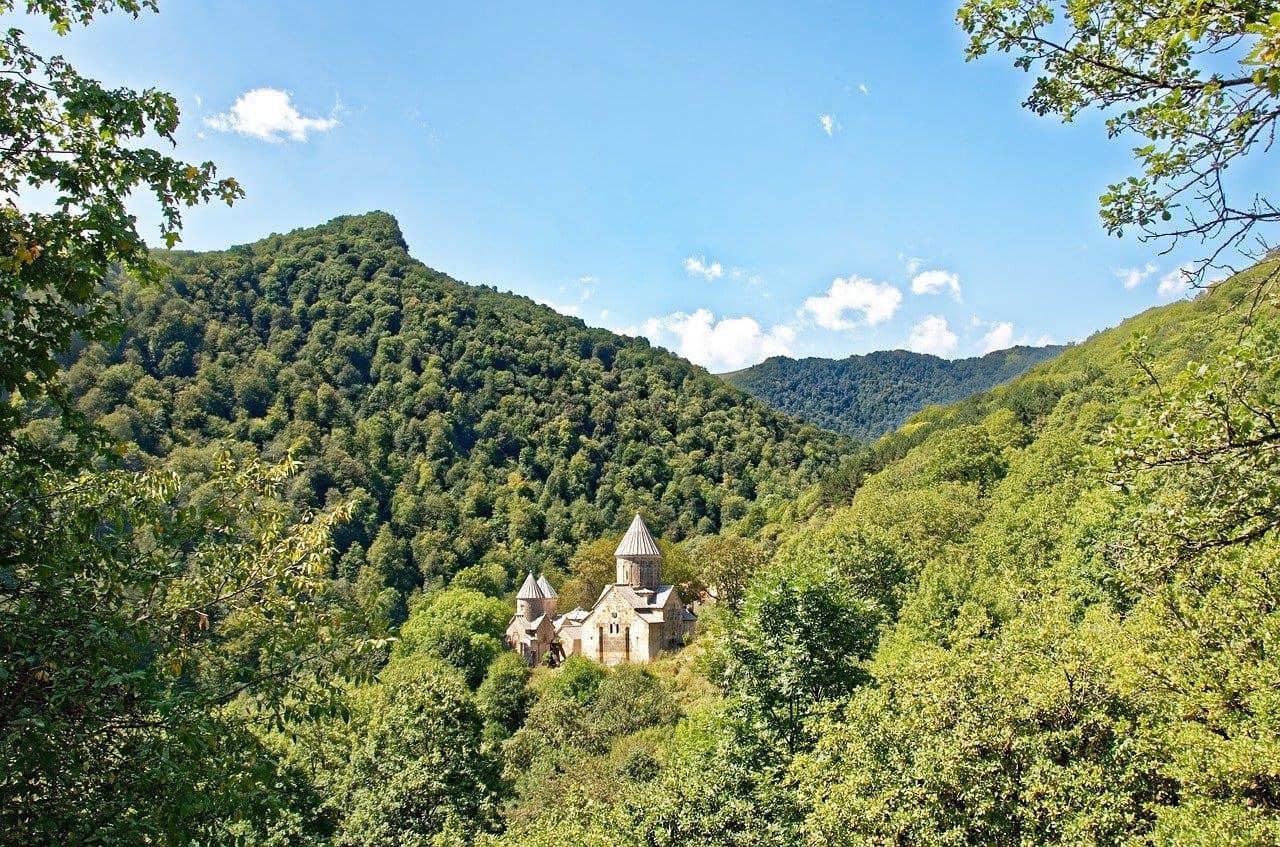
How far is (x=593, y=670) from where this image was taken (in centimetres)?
4388

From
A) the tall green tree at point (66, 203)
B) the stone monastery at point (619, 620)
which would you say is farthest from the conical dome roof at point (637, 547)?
the tall green tree at point (66, 203)

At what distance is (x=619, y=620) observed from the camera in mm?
51938

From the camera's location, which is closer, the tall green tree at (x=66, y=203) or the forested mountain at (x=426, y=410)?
the tall green tree at (x=66, y=203)

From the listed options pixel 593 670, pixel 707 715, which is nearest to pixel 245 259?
pixel 593 670

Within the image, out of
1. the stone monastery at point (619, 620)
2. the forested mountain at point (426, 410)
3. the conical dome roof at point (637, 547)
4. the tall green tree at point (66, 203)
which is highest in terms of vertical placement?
the forested mountain at point (426, 410)

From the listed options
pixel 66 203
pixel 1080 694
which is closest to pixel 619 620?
pixel 1080 694

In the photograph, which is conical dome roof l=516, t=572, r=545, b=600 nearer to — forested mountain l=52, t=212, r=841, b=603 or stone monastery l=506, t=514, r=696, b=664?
stone monastery l=506, t=514, r=696, b=664

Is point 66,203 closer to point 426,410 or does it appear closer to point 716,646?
point 716,646

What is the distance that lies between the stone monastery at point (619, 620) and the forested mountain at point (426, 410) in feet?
104

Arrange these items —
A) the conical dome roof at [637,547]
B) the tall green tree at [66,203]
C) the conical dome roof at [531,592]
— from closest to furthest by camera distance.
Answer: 1. the tall green tree at [66,203]
2. the conical dome roof at [637,547]
3. the conical dome roof at [531,592]

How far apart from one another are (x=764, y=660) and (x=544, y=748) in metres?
20.1

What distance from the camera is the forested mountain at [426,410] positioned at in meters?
94.8

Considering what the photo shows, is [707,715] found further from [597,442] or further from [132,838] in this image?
[597,442]

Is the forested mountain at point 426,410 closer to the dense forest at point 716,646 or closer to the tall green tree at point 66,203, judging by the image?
the dense forest at point 716,646
